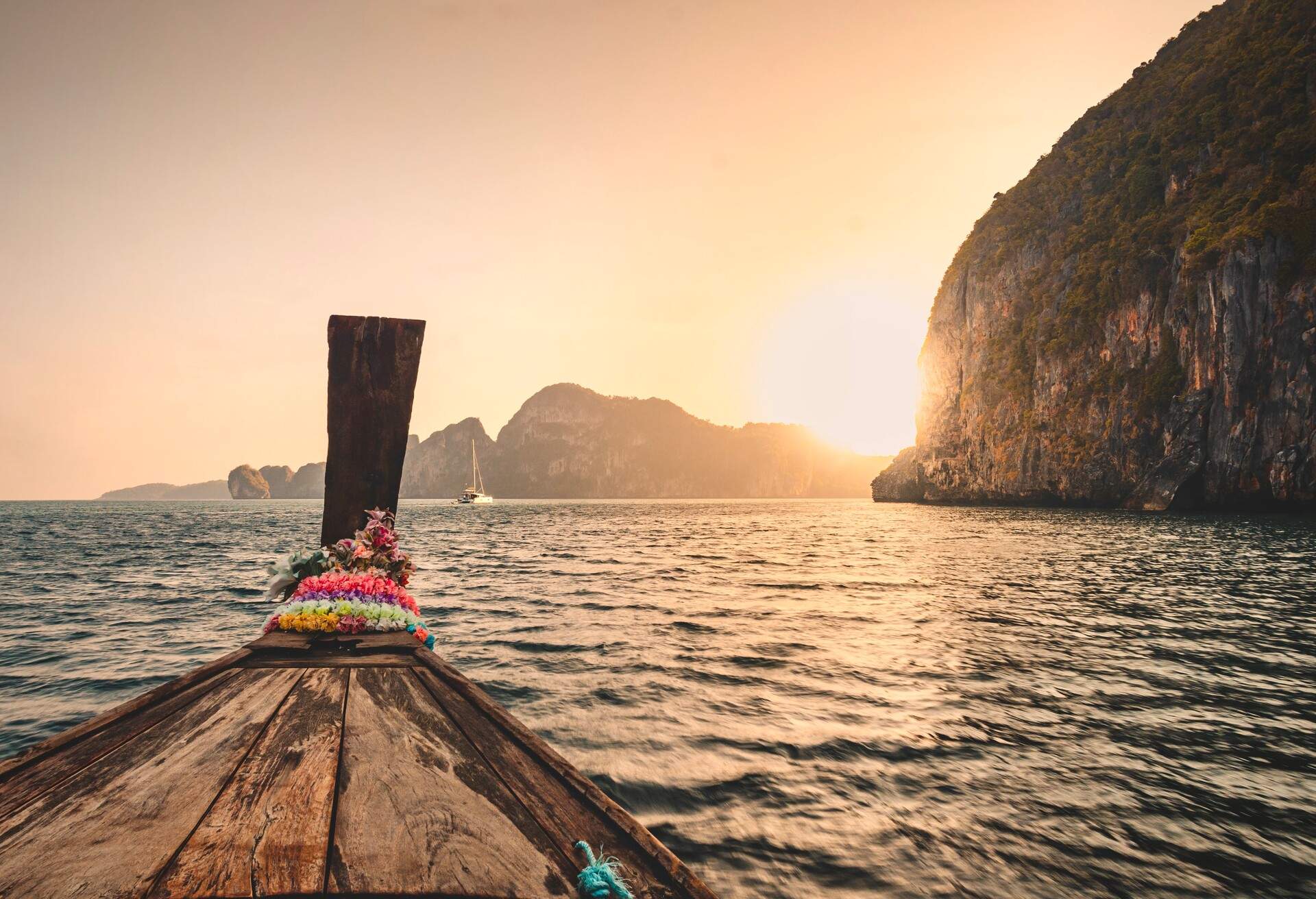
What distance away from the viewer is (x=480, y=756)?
11.2ft

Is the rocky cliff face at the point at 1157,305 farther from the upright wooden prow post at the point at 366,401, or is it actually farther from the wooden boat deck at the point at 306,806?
the wooden boat deck at the point at 306,806

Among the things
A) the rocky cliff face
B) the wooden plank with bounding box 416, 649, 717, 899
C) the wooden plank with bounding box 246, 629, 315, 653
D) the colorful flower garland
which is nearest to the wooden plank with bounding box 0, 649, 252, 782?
the wooden plank with bounding box 246, 629, 315, 653

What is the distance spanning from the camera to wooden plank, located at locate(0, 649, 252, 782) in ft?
9.78

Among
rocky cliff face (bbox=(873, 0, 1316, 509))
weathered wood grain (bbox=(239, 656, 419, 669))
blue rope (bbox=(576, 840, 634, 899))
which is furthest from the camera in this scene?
rocky cliff face (bbox=(873, 0, 1316, 509))

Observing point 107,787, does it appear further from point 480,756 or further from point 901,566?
point 901,566

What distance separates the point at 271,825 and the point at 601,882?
1.44 m

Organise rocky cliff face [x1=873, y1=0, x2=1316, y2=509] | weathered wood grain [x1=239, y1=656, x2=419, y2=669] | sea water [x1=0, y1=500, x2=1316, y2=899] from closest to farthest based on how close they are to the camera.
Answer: sea water [x1=0, y1=500, x2=1316, y2=899], weathered wood grain [x1=239, y1=656, x2=419, y2=669], rocky cliff face [x1=873, y1=0, x2=1316, y2=509]

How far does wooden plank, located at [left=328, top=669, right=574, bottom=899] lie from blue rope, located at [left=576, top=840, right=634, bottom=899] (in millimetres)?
66

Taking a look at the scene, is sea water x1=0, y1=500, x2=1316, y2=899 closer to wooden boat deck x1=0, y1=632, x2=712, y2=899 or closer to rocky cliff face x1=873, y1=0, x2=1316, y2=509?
wooden boat deck x1=0, y1=632, x2=712, y2=899

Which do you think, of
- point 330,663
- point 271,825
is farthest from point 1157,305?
point 271,825

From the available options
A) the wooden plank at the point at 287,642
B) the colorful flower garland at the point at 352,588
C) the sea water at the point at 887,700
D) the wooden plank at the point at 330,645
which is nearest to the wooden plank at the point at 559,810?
the sea water at the point at 887,700

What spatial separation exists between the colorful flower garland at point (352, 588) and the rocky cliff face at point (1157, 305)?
225 feet

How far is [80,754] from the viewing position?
3.24 meters

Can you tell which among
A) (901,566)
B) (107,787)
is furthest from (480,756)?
(901,566)
